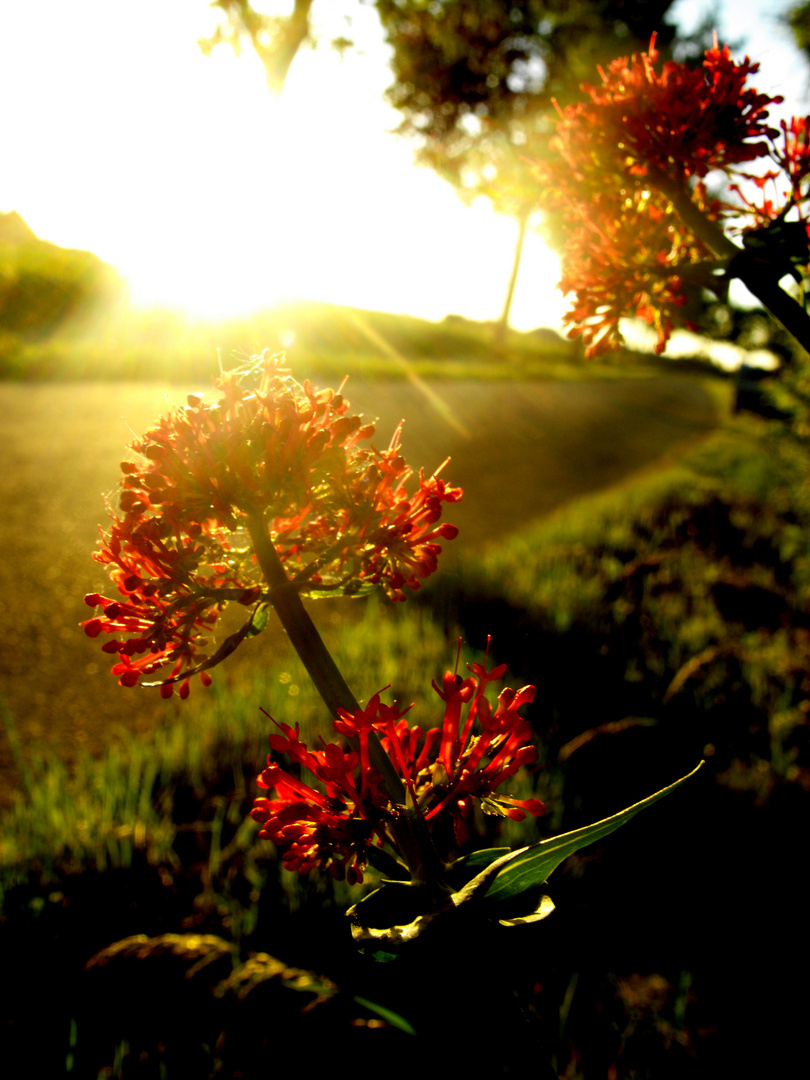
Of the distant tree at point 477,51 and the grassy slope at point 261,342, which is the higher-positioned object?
the distant tree at point 477,51

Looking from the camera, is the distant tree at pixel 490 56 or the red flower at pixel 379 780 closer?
the red flower at pixel 379 780

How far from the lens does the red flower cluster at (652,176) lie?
1.02 m

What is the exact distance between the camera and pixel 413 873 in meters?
0.64

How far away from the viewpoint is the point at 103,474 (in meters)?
5.82

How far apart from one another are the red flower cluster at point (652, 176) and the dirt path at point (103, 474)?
78cm

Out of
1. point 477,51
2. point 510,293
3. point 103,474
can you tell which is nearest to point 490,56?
point 477,51

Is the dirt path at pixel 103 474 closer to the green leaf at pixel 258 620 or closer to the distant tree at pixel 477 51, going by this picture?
the green leaf at pixel 258 620

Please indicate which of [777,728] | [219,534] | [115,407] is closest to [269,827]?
[219,534]

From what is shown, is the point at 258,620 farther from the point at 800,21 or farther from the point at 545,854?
the point at 800,21

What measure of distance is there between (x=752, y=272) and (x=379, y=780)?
773mm

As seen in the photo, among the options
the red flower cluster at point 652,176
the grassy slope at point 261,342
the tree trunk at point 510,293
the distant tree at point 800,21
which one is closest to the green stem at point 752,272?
the red flower cluster at point 652,176

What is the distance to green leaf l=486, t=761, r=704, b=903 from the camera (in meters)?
0.54

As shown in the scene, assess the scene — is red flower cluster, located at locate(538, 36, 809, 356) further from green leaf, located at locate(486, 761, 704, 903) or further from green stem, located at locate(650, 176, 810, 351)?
green leaf, located at locate(486, 761, 704, 903)

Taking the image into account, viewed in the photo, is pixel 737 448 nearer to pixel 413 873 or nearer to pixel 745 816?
pixel 745 816
